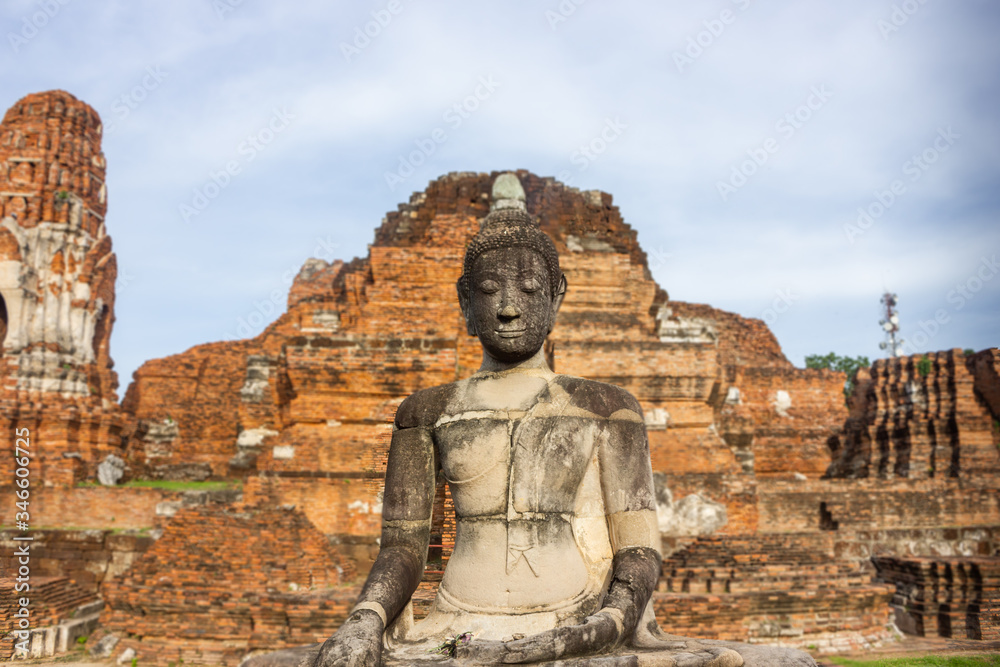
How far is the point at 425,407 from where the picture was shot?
4.07m

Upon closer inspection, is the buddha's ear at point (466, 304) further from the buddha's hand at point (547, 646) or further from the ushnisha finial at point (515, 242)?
the buddha's hand at point (547, 646)

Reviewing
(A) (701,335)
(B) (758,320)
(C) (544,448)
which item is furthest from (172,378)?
(C) (544,448)

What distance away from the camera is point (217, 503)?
33.3ft

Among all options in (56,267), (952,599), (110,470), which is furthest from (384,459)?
(56,267)

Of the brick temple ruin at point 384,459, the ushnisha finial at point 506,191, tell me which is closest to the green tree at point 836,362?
the brick temple ruin at point 384,459

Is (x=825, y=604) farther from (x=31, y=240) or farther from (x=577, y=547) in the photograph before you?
(x=31, y=240)

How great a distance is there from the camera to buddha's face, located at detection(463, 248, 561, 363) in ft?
13.1

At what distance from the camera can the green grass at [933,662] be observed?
25.1 ft

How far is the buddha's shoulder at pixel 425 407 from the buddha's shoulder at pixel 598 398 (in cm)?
56

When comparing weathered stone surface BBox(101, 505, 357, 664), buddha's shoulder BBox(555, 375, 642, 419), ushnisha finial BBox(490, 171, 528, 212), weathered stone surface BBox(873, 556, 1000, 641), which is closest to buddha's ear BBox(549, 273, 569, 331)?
buddha's shoulder BBox(555, 375, 642, 419)

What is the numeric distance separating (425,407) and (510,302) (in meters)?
0.66

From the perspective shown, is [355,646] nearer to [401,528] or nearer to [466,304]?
[401,528]

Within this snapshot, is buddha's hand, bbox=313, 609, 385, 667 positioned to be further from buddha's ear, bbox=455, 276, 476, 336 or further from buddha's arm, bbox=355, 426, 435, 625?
buddha's ear, bbox=455, 276, 476, 336

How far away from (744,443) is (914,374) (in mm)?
9652
